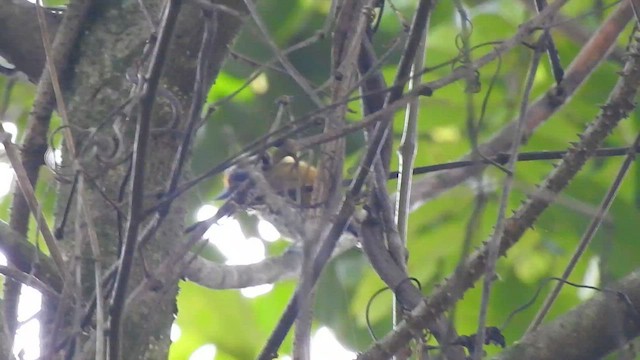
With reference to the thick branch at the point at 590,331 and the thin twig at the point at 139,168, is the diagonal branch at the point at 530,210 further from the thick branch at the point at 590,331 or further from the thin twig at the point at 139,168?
the thin twig at the point at 139,168

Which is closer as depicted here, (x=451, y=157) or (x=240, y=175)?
(x=240, y=175)

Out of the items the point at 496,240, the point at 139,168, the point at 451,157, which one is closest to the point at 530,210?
the point at 496,240

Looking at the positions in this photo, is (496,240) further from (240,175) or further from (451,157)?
(451,157)

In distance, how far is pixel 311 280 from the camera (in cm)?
101

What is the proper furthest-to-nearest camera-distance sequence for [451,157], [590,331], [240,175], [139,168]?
1. [451,157]
2. [240,175]
3. [590,331]
4. [139,168]

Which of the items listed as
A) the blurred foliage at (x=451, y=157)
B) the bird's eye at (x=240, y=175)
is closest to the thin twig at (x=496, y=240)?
the bird's eye at (x=240, y=175)

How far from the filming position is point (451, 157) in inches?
69.0

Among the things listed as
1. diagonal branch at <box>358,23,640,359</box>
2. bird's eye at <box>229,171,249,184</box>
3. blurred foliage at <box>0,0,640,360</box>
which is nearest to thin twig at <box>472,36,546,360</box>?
diagonal branch at <box>358,23,640,359</box>

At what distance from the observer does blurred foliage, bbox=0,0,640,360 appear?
1.62 meters

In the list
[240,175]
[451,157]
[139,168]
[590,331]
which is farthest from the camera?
[451,157]

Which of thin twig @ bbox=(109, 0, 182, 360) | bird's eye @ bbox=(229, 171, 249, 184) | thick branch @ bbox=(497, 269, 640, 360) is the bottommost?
thick branch @ bbox=(497, 269, 640, 360)

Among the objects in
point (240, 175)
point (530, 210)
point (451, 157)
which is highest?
point (451, 157)

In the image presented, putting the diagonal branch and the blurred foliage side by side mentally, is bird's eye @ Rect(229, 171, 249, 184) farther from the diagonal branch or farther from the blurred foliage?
the diagonal branch

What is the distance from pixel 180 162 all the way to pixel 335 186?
0.17m
